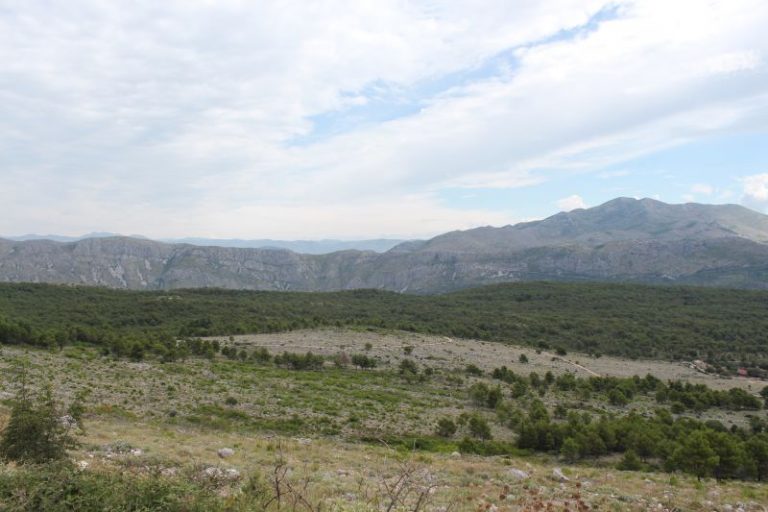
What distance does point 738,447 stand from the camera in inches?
779

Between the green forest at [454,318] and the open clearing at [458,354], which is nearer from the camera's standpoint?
the open clearing at [458,354]

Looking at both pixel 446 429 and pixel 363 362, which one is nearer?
pixel 446 429

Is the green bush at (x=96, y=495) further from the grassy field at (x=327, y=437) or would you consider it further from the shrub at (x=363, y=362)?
the shrub at (x=363, y=362)

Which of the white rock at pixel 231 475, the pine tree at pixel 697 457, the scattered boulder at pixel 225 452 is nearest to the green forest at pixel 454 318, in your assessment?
the scattered boulder at pixel 225 452

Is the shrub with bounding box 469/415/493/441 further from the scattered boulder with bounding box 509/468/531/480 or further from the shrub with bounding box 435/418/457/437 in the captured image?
Answer: the scattered boulder with bounding box 509/468/531/480

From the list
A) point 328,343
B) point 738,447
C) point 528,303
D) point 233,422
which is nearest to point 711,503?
point 738,447

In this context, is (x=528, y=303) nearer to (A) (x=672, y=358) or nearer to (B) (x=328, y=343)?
(A) (x=672, y=358)

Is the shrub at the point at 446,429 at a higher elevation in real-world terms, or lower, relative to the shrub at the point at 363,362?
higher

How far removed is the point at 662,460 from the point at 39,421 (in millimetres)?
24081

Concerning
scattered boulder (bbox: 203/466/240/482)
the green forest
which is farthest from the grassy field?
the green forest

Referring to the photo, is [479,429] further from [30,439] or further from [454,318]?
[454,318]

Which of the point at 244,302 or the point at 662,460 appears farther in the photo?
the point at 244,302

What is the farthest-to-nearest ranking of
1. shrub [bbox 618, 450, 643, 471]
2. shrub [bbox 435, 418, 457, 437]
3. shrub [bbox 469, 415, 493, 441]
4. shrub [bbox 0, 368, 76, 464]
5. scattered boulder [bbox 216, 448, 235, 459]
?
shrub [bbox 469, 415, 493, 441]
shrub [bbox 435, 418, 457, 437]
shrub [bbox 618, 450, 643, 471]
scattered boulder [bbox 216, 448, 235, 459]
shrub [bbox 0, 368, 76, 464]

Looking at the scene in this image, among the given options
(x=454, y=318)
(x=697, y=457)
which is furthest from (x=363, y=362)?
(x=454, y=318)
